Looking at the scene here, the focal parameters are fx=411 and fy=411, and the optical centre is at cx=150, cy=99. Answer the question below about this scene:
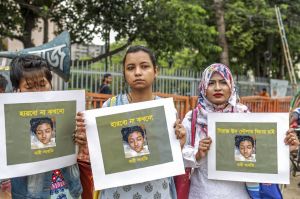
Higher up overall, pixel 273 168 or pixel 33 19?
pixel 33 19

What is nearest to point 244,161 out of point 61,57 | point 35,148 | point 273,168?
point 273,168

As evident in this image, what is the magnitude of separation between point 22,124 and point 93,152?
393 mm

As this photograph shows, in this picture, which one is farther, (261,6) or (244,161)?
(261,6)

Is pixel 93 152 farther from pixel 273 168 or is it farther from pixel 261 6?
pixel 261 6

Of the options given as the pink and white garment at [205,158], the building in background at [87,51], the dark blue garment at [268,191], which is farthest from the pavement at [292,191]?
the building in background at [87,51]

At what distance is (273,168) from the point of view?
241 centimetres

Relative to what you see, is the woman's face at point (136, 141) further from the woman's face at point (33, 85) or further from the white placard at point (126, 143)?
the woman's face at point (33, 85)

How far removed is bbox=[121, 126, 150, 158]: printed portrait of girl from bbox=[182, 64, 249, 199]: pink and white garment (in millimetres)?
341

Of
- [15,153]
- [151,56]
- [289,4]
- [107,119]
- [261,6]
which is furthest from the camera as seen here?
[289,4]

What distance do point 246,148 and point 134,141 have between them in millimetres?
690

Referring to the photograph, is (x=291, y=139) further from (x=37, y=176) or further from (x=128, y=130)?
(x=37, y=176)

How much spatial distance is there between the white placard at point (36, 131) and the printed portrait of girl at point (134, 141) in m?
0.28

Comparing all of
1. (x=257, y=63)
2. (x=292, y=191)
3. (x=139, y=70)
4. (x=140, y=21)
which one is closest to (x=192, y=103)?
(x=292, y=191)

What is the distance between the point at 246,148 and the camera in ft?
7.98
